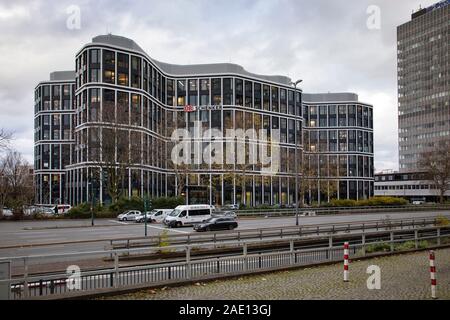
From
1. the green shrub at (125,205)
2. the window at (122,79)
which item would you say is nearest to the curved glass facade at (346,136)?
the window at (122,79)

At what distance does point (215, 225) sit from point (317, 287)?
74.1 feet

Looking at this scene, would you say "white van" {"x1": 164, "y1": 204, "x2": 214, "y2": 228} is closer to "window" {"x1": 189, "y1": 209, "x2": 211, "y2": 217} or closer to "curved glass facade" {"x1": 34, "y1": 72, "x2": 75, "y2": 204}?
"window" {"x1": 189, "y1": 209, "x2": 211, "y2": 217}

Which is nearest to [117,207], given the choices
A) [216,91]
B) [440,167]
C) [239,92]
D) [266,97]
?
[216,91]

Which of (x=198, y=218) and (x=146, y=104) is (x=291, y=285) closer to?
(x=198, y=218)

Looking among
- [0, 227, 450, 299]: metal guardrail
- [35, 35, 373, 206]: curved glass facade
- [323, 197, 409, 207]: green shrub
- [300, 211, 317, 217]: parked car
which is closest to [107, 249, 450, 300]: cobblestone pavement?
[0, 227, 450, 299]: metal guardrail

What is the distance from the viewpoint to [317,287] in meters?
12.1

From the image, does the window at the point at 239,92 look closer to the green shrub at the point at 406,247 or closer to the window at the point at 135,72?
the window at the point at 135,72

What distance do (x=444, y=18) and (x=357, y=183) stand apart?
71.0 metres

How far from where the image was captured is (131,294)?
11539 mm

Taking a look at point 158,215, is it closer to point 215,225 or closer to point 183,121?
point 215,225

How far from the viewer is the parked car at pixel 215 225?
1334 inches

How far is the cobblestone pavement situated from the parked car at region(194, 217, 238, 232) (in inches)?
744

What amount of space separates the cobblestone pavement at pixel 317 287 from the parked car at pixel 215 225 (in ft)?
62.0

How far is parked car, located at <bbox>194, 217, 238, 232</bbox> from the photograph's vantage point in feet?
111
